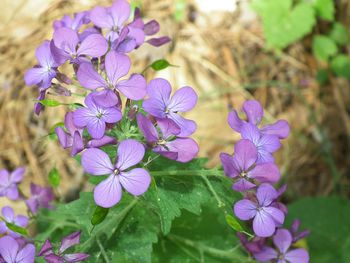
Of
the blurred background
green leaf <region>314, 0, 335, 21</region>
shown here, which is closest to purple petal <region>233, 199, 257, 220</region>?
the blurred background

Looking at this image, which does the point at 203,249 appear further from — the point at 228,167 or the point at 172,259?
the point at 228,167

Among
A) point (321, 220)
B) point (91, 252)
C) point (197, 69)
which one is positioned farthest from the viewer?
point (197, 69)

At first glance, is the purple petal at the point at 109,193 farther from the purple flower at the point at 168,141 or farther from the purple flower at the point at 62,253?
→ the purple flower at the point at 62,253

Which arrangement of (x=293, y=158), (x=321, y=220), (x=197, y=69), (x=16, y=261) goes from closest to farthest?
(x=16, y=261) < (x=321, y=220) < (x=293, y=158) < (x=197, y=69)

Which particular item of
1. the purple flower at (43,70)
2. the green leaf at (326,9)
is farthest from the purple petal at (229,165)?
the green leaf at (326,9)

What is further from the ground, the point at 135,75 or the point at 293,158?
the point at 135,75

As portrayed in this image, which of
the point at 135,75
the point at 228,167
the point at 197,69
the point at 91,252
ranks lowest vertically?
the point at 197,69

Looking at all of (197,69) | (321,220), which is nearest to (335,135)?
(321,220)
